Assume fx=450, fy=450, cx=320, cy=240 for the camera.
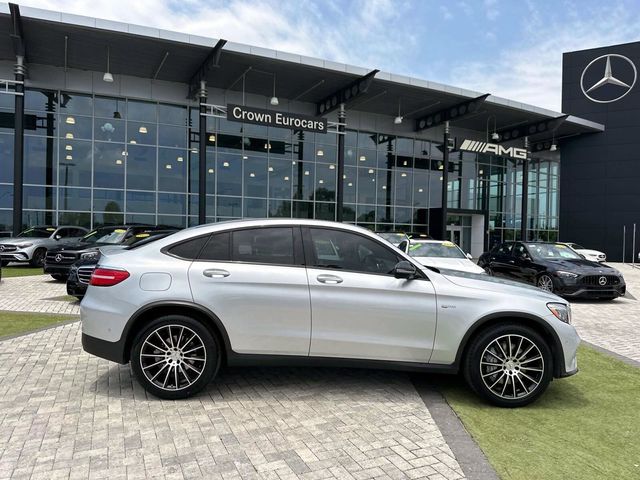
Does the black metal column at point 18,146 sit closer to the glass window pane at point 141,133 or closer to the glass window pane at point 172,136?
the glass window pane at point 141,133

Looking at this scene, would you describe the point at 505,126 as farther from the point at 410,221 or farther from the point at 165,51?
the point at 165,51

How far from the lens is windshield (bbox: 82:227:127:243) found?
458 inches

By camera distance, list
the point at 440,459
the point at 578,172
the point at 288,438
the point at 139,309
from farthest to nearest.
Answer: the point at 578,172 < the point at 139,309 < the point at 288,438 < the point at 440,459

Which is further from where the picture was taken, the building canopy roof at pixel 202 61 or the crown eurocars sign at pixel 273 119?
the crown eurocars sign at pixel 273 119

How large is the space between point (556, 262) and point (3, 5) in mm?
20910

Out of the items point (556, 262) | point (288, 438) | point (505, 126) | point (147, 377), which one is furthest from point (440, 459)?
point (505, 126)

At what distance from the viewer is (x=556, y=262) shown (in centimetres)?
1149

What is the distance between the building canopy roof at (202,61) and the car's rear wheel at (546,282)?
14166mm

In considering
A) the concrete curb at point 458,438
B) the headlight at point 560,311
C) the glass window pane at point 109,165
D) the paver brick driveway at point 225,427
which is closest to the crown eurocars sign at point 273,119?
the glass window pane at point 109,165

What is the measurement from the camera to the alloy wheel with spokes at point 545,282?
36.2ft

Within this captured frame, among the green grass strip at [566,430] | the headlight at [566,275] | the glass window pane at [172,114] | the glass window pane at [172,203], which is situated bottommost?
the green grass strip at [566,430]

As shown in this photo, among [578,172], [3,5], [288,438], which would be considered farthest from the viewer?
[578,172]

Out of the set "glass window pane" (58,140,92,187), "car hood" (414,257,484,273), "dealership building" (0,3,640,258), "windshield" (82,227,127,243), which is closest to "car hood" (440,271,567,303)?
"car hood" (414,257,484,273)

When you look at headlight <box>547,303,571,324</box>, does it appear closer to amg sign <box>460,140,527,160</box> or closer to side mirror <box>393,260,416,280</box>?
side mirror <box>393,260,416,280</box>
